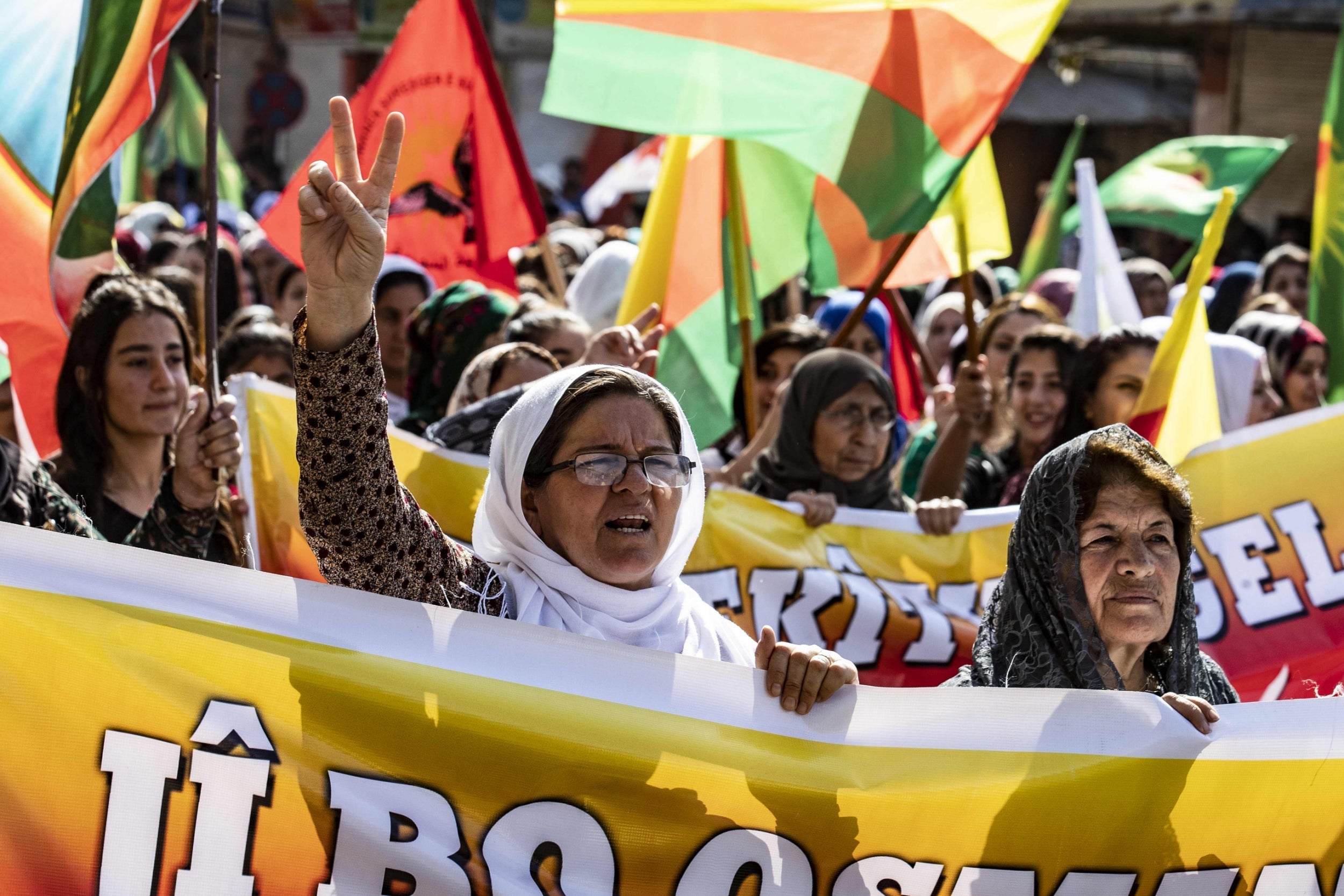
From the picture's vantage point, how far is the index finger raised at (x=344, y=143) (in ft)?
6.42

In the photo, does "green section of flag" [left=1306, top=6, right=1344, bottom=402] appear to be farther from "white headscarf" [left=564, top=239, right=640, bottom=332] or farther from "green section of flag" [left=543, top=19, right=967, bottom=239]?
"white headscarf" [left=564, top=239, right=640, bottom=332]

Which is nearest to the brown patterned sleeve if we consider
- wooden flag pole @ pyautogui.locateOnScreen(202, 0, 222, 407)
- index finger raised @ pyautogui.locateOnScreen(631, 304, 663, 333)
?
wooden flag pole @ pyautogui.locateOnScreen(202, 0, 222, 407)

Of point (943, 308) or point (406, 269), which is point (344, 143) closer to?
point (406, 269)

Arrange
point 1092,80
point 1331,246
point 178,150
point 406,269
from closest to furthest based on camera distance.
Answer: point 406,269
point 1331,246
point 178,150
point 1092,80

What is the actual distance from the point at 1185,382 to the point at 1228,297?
470cm

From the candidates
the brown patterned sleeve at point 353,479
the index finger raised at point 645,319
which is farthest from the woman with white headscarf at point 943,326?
the brown patterned sleeve at point 353,479

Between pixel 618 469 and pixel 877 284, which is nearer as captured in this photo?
pixel 618 469

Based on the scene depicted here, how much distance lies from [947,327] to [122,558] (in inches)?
230

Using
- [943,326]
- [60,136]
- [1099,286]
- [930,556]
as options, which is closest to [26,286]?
[60,136]

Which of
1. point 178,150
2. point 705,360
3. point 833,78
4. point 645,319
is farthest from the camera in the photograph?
point 178,150

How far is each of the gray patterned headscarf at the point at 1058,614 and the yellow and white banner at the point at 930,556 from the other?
1260 mm

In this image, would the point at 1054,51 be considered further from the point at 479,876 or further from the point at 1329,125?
the point at 479,876

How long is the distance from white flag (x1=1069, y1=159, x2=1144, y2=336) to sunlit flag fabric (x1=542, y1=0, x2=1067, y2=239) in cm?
160

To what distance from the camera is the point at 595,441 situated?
85.1 inches
